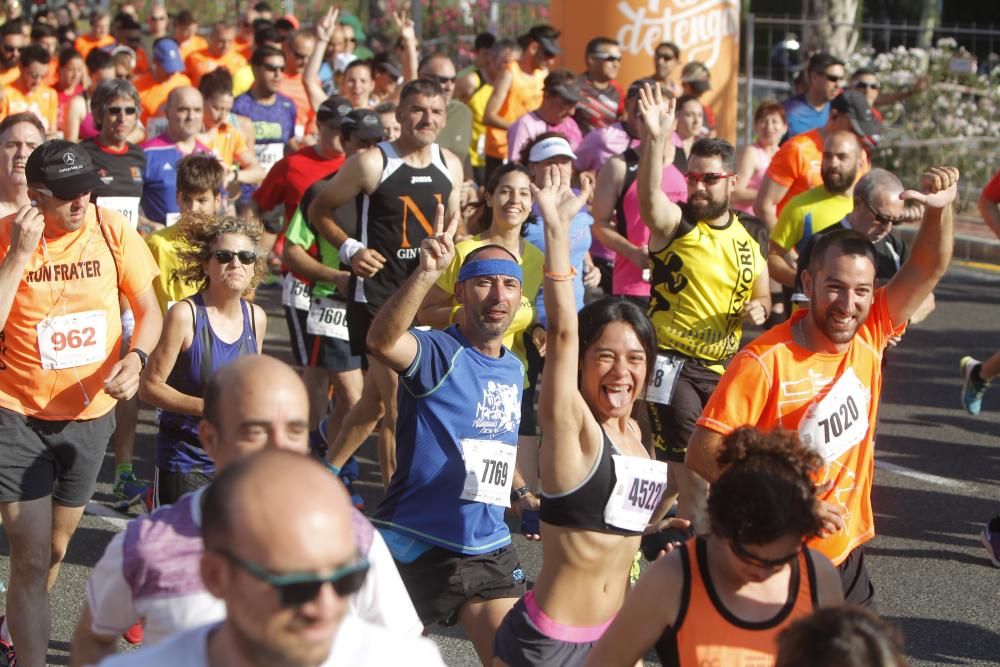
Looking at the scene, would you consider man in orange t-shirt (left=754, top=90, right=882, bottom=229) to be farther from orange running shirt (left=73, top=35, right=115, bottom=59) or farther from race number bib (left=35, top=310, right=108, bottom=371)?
orange running shirt (left=73, top=35, right=115, bottom=59)

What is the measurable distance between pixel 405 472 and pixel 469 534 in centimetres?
27

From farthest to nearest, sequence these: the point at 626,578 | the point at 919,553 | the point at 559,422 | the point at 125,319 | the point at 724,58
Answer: the point at 724,58 → the point at 125,319 → the point at 919,553 → the point at 626,578 → the point at 559,422

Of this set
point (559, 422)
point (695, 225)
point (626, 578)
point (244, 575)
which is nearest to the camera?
point (244, 575)

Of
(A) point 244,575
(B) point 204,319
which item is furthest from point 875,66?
(A) point 244,575

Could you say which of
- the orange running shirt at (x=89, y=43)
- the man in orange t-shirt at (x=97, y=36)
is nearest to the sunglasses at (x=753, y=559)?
the orange running shirt at (x=89, y=43)

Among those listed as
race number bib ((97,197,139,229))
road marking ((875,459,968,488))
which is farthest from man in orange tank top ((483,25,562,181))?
road marking ((875,459,968,488))

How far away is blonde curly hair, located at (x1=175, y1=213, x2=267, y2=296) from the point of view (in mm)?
5434

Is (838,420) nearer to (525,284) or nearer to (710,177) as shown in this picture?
(710,177)

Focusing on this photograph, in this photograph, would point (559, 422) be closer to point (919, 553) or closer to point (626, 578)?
point (626, 578)

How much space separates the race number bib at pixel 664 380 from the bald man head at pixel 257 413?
3.36 m

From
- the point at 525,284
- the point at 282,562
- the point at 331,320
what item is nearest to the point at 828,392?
the point at 282,562

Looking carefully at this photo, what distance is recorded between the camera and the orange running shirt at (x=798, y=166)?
8750mm

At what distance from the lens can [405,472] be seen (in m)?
4.54

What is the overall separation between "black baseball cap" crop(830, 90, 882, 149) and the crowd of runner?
29 mm
